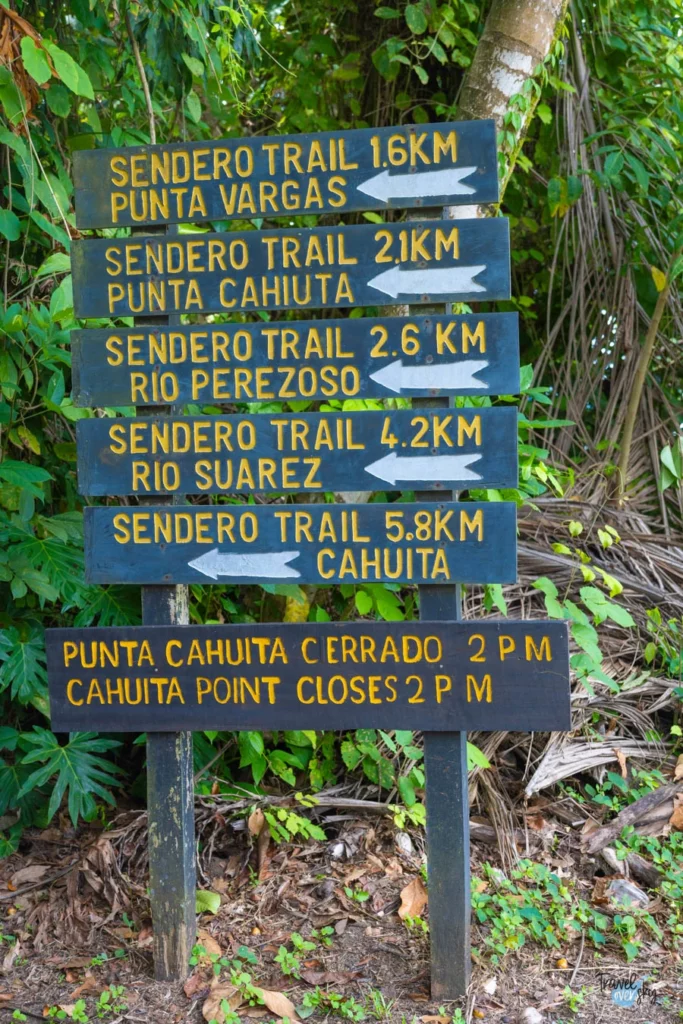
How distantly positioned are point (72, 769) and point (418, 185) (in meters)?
2.23

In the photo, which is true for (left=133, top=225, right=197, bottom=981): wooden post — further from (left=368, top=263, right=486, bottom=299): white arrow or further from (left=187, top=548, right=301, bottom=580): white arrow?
(left=368, top=263, right=486, bottom=299): white arrow

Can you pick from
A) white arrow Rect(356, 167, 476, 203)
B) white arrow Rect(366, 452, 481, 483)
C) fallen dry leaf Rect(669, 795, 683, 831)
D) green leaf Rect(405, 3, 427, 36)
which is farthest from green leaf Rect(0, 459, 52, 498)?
fallen dry leaf Rect(669, 795, 683, 831)

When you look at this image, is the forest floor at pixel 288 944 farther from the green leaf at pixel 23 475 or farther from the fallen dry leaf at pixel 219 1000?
the green leaf at pixel 23 475

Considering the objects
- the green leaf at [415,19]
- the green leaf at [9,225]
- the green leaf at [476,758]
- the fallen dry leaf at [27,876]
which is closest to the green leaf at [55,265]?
the green leaf at [9,225]

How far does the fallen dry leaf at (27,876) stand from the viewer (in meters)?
3.26

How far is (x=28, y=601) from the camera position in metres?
3.39

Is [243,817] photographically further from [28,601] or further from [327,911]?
[28,601]

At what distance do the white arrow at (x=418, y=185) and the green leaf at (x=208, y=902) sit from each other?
2352 mm

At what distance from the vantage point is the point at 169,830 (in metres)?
2.80

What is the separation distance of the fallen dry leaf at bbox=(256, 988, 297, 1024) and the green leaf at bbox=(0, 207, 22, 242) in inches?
103

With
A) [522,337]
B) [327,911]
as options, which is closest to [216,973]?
[327,911]

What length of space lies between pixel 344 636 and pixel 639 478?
235 centimetres

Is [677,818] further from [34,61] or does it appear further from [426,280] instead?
[34,61]

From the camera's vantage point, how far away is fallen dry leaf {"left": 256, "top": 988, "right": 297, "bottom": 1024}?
262 centimetres
